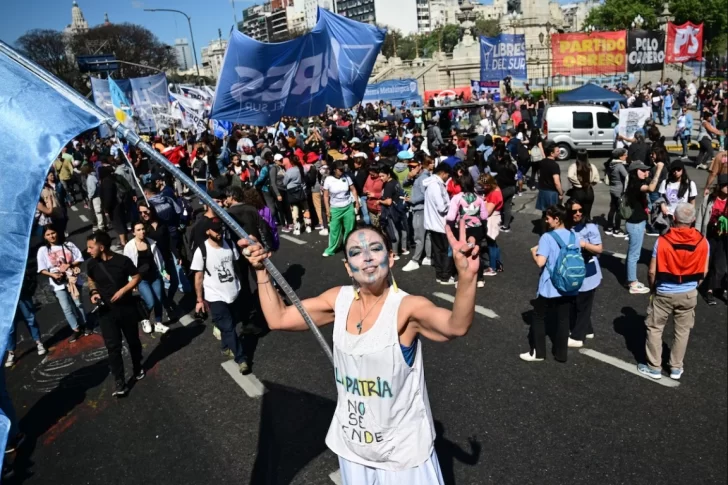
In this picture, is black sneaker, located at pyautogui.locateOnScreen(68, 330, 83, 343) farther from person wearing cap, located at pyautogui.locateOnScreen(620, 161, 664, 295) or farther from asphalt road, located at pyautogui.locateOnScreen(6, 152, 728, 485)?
person wearing cap, located at pyautogui.locateOnScreen(620, 161, 664, 295)

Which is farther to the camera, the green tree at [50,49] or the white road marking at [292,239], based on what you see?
the green tree at [50,49]

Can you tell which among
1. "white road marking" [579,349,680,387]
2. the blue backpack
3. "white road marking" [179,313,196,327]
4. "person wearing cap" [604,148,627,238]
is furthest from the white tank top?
"person wearing cap" [604,148,627,238]

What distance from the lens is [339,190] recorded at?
30.8ft

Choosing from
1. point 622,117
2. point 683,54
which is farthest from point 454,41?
point 622,117

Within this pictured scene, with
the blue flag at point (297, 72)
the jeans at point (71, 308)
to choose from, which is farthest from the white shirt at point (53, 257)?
the blue flag at point (297, 72)

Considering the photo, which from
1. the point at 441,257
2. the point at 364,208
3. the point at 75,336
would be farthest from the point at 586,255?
the point at 75,336

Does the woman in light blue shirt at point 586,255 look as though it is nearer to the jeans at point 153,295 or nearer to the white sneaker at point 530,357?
the white sneaker at point 530,357

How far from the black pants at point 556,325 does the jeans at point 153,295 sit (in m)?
4.79

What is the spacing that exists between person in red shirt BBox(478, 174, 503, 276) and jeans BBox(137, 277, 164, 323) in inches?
184

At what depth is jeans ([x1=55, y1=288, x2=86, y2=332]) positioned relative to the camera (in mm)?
6955

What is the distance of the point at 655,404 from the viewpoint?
16.0 ft

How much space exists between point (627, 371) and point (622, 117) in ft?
42.6

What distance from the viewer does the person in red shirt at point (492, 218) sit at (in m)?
8.05

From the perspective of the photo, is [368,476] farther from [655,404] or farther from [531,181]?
[531,181]
